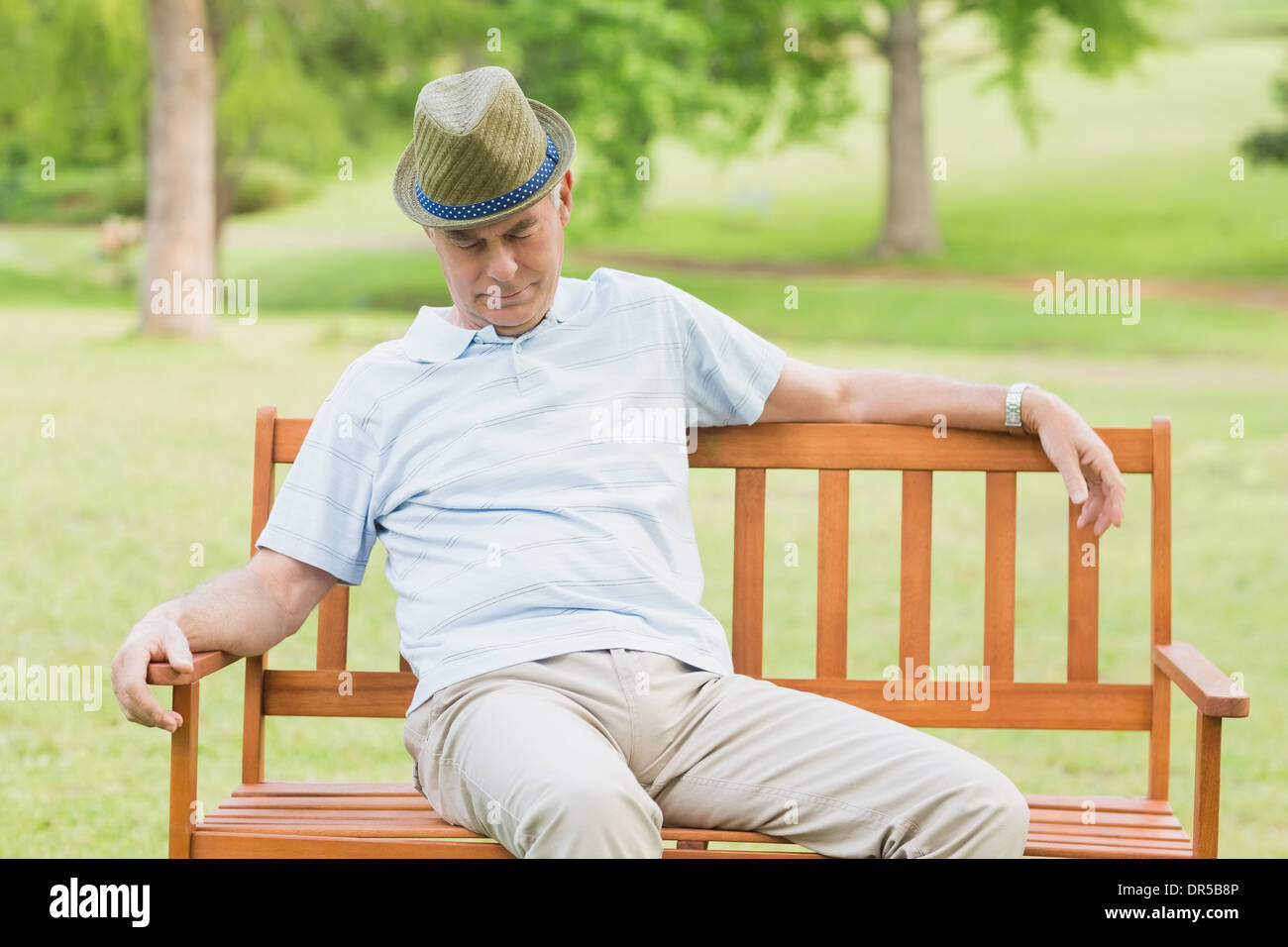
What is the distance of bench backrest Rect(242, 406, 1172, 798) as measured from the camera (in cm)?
307

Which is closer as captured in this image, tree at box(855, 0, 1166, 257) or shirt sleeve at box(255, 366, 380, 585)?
shirt sleeve at box(255, 366, 380, 585)

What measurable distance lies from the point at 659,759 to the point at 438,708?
400mm

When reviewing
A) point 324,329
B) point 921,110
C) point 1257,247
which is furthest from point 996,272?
point 324,329

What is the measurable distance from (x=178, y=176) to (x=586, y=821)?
10401 millimetres

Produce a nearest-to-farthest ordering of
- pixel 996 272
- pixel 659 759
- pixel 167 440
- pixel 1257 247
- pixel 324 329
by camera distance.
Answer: pixel 659 759 → pixel 167 440 → pixel 324 329 → pixel 996 272 → pixel 1257 247

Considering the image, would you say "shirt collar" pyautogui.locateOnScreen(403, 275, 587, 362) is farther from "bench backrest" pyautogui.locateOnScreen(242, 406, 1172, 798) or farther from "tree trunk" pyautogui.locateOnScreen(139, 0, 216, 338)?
"tree trunk" pyautogui.locateOnScreen(139, 0, 216, 338)

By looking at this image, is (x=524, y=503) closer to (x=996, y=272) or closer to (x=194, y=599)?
(x=194, y=599)

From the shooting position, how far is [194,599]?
2.71m

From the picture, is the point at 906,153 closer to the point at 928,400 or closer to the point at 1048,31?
the point at 1048,31

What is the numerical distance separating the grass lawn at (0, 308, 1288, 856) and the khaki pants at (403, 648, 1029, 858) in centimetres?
165

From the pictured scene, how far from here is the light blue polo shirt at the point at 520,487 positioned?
8.98 feet

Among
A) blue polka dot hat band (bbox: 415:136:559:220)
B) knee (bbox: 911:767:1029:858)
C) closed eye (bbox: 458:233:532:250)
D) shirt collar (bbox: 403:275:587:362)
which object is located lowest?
knee (bbox: 911:767:1029:858)

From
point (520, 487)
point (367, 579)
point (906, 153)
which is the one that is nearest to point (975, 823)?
point (520, 487)

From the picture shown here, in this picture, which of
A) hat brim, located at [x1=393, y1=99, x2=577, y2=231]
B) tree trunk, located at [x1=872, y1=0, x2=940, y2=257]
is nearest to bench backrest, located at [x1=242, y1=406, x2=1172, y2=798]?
hat brim, located at [x1=393, y1=99, x2=577, y2=231]
